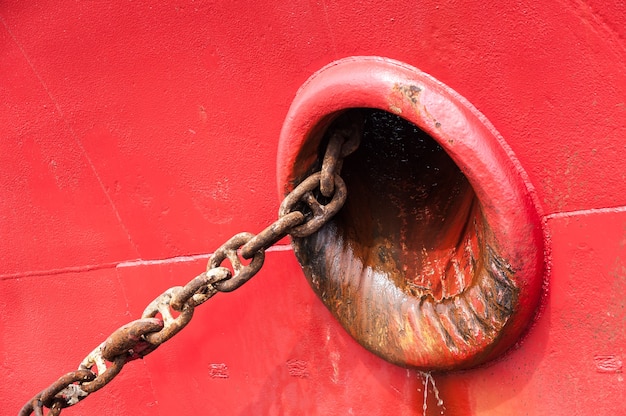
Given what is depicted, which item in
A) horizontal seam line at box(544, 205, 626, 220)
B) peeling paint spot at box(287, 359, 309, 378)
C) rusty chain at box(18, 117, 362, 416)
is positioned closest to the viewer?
horizontal seam line at box(544, 205, 626, 220)

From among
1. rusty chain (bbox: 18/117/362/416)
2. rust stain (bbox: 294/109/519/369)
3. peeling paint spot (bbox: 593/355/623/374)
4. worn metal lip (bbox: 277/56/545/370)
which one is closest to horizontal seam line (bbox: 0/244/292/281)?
rust stain (bbox: 294/109/519/369)

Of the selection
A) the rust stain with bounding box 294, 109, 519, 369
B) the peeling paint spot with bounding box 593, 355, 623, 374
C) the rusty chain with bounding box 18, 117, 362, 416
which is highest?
the rusty chain with bounding box 18, 117, 362, 416

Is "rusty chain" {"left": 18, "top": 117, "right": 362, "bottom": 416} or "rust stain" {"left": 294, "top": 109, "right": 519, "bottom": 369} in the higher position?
"rusty chain" {"left": 18, "top": 117, "right": 362, "bottom": 416}

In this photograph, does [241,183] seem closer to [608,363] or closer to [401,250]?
[401,250]

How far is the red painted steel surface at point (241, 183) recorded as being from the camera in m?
1.38

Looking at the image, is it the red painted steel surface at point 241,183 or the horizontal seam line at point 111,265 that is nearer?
the red painted steel surface at point 241,183

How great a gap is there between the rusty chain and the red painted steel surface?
21cm

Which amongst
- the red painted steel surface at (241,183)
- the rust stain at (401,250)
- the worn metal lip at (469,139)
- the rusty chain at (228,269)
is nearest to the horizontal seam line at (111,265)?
the red painted steel surface at (241,183)

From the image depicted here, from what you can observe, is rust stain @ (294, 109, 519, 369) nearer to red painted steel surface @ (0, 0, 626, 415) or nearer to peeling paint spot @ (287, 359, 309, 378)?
red painted steel surface @ (0, 0, 626, 415)

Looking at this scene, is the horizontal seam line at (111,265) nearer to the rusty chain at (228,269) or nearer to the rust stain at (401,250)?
the rust stain at (401,250)

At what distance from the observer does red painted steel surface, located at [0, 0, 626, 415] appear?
4.51ft

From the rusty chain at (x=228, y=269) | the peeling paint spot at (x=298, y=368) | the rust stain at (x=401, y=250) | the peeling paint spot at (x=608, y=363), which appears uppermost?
the rusty chain at (x=228, y=269)

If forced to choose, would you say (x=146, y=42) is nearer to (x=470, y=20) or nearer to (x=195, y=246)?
(x=195, y=246)

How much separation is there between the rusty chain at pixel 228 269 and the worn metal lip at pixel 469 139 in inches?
5.7
